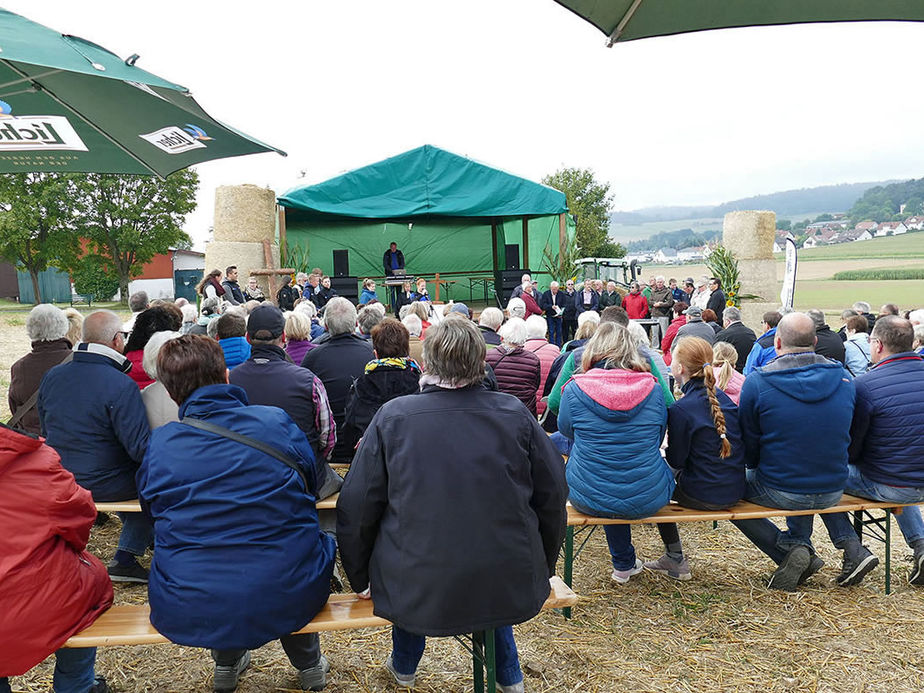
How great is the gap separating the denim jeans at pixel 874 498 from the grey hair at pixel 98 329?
12.2 feet

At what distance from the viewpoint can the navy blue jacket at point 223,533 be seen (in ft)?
6.56

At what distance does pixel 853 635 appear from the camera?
9.88 ft

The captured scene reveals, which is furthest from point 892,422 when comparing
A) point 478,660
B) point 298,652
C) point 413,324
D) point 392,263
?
point 392,263

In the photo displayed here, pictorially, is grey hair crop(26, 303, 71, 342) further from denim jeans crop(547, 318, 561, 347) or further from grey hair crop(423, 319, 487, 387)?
denim jeans crop(547, 318, 561, 347)

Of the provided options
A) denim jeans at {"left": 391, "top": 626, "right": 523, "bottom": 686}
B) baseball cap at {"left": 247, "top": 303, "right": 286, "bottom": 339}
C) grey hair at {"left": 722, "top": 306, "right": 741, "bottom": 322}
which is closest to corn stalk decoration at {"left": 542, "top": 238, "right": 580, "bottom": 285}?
grey hair at {"left": 722, "top": 306, "right": 741, "bottom": 322}

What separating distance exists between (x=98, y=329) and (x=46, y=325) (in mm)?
1033

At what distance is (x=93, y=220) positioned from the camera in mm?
37375

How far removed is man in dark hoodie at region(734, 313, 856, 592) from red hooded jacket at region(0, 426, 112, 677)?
9.69 ft

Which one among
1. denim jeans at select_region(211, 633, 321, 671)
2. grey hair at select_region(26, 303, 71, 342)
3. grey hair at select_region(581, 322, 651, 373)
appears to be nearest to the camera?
denim jeans at select_region(211, 633, 321, 671)

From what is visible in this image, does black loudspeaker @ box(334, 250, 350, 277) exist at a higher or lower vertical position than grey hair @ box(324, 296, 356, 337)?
higher

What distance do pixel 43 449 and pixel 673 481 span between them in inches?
103

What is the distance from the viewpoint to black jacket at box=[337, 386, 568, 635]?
1977 millimetres

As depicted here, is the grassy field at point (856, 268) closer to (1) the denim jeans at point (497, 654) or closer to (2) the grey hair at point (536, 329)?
(2) the grey hair at point (536, 329)

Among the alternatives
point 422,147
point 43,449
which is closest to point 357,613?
point 43,449
